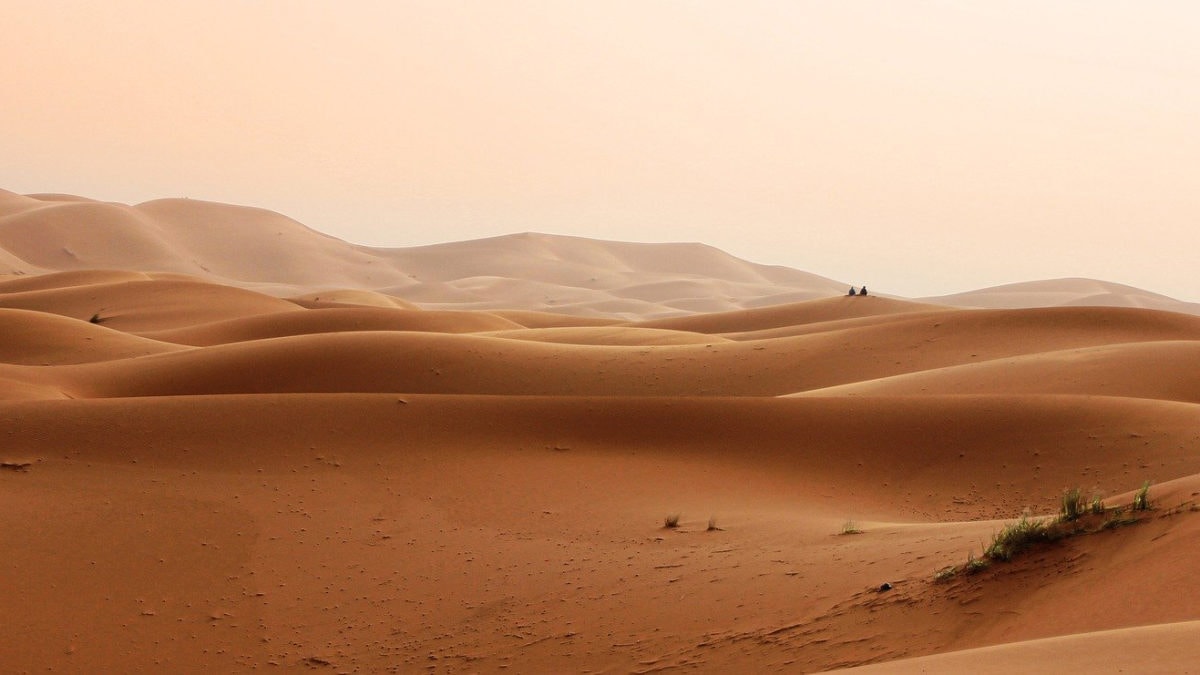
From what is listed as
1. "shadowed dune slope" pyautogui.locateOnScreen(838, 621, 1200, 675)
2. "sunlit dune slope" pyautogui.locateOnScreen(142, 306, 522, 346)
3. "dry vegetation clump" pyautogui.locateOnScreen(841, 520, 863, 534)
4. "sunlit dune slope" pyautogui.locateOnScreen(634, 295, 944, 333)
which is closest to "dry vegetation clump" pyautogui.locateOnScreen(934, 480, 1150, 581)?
"shadowed dune slope" pyautogui.locateOnScreen(838, 621, 1200, 675)

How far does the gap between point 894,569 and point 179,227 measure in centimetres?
13396

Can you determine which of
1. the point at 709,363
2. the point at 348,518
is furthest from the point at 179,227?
the point at 348,518

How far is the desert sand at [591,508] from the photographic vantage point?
6543 mm

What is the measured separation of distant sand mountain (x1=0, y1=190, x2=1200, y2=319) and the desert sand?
45296 millimetres

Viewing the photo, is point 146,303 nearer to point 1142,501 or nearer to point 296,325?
point 296,325

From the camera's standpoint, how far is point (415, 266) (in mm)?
158625

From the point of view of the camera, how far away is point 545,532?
422 inches

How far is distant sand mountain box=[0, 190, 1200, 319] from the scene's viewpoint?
102 meters

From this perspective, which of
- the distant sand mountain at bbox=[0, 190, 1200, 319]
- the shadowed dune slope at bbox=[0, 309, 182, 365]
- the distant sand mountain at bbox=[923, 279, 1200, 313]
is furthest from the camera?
the distant sand mountain at bbox=[923, 279, 1200, 313]

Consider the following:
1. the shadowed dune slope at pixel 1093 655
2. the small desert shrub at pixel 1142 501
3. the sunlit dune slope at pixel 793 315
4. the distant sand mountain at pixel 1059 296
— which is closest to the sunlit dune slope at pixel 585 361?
the small desert shrub at pixel 1142 501

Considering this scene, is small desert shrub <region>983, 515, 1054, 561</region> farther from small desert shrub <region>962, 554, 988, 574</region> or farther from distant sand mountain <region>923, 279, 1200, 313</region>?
distant sand mountain <region>923, 279, 1200, 313</region>

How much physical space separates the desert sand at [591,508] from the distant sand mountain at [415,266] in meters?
45.3

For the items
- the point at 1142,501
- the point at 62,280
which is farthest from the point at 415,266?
the point at 1142,501

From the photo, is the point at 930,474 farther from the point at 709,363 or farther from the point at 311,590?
the point at 709,363
